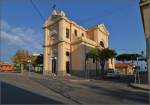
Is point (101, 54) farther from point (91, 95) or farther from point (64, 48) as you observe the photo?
point (91, 95)

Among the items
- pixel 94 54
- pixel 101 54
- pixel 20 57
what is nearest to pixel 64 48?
pixel 94 54

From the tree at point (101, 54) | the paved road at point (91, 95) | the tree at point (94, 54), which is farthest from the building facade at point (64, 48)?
the paved road at point (91, 95)

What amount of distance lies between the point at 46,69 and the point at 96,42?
505 inches

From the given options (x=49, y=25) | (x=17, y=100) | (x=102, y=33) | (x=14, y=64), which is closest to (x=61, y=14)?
(x=49, y=25)

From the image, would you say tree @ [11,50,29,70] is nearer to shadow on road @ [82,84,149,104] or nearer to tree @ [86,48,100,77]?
tree @ [86,48,100,77]

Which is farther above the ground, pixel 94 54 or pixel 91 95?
pixel 94 54

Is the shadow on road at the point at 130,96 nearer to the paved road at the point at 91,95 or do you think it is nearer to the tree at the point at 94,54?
the paved road at the point at 91,95

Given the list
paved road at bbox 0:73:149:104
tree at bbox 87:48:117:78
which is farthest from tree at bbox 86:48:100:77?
paved road at bbox 0:73:149:104

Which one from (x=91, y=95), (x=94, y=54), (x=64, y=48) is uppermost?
(x=64, y=48)

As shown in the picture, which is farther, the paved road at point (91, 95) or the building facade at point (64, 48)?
the building facade at point (64, 48)

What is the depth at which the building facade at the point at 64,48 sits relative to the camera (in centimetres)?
5906

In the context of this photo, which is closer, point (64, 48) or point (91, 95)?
point (91, 95)

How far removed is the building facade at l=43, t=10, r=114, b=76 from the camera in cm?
5906

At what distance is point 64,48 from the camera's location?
59.4 metres
